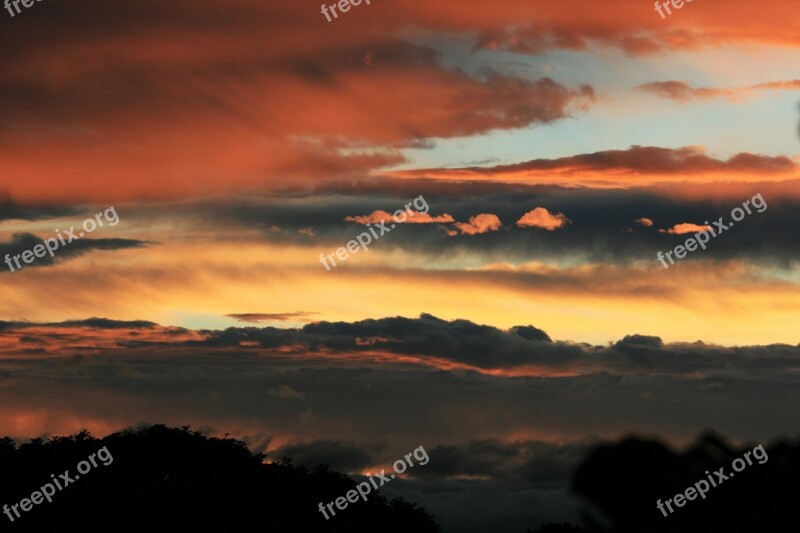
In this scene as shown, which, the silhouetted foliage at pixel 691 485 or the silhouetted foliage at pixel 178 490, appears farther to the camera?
the silhouetted foliage at pixel 178 490

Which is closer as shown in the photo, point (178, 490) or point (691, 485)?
point (691, 485)

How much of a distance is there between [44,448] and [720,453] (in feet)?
124

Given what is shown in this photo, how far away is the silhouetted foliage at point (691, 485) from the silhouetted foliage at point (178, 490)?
665 inches

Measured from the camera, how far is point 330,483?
2719 inches

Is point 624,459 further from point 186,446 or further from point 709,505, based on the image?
point 186,446

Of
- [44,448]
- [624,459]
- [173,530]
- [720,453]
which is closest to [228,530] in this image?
[173,530]

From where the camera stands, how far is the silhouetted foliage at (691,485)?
55.5 metres

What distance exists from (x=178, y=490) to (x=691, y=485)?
27414mm

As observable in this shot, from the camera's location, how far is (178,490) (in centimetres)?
6456

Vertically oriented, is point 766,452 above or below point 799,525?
above

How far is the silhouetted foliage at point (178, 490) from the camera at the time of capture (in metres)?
62.4

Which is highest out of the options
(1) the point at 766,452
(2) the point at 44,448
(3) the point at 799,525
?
(2) the point at 44,448

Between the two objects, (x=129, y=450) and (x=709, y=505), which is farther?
(x=129, y=450)

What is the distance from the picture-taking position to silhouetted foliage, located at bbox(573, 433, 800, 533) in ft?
182
